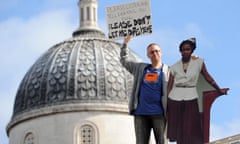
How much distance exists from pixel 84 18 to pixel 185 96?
119ft

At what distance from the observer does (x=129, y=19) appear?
35.5 ft

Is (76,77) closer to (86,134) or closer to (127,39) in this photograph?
(86,134)

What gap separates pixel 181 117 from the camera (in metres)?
9.76

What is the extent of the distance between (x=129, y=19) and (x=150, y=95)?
1105 mm

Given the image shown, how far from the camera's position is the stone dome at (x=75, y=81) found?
4159 cm

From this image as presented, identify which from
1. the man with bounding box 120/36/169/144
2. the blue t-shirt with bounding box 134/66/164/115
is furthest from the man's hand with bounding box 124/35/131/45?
the blue t-shirt with bounding box 134/66/164/115

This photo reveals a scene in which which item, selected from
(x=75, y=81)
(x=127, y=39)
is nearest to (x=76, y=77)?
(x=75, y=81)

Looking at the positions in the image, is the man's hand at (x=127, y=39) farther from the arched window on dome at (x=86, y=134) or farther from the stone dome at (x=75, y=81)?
the arched window on dome at (x=86, y=134)

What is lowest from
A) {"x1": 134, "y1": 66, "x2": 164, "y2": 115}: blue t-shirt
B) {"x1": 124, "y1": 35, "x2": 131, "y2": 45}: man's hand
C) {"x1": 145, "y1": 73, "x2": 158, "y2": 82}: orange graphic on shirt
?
{"x1": 134, "y1": 66, "x2": 164, "y2": 115}: blue t-shirt

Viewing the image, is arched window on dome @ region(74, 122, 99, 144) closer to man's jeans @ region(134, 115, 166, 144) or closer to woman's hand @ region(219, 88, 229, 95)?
man's jeans @ region(134, 115, 166, 144)

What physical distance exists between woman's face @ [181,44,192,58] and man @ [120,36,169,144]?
288mm

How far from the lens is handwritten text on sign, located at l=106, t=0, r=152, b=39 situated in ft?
35.2

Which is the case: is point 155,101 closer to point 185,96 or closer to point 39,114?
point 185,96

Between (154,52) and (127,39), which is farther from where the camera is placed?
(127,39)
